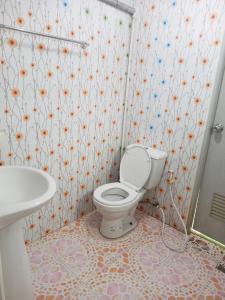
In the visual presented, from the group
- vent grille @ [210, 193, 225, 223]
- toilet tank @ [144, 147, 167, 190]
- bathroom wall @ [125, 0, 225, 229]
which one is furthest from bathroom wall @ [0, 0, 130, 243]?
vent grille @ [210, 193, 225, 223]

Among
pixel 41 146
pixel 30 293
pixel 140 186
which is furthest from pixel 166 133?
pixel 30 293

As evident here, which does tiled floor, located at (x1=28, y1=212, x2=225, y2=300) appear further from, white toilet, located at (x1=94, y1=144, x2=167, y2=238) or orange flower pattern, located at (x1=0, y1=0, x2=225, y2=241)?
orange flower pattern, located at (x1=0, y1=0, x2=225, y2=241)

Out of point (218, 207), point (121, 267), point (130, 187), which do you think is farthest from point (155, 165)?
point (121, 267)

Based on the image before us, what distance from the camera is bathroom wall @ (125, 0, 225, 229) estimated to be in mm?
1680

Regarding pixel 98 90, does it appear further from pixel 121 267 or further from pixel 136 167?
pixel 121 267

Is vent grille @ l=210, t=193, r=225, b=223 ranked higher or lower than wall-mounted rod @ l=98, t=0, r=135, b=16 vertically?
lower

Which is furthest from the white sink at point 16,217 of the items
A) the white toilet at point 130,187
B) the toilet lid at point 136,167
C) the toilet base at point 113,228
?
the toilet lid at point 136,167

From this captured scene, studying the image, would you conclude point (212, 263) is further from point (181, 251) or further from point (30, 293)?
point (30, 293)

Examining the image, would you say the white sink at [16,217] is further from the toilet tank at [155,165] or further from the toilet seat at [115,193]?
the toilet tank at [155,165]

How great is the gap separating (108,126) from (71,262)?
1203 millimetres

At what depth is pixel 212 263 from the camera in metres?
1.76

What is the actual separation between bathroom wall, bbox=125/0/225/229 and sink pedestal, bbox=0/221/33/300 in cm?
140

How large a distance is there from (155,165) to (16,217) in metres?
1.33

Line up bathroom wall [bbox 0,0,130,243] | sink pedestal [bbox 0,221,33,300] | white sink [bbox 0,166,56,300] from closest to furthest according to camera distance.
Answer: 1. white sink [bbox 0,166,56,300]
2. sink pedestal [bbox 0,221,33,300]
3. bathroom wall [bbox 0,0,130,243]
